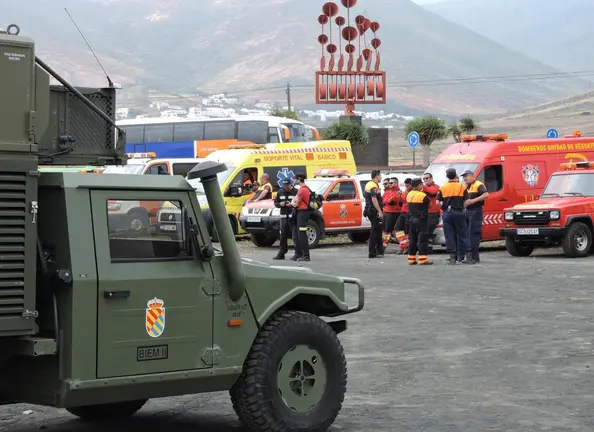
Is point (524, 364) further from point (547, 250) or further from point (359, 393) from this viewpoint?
point (547, 250)

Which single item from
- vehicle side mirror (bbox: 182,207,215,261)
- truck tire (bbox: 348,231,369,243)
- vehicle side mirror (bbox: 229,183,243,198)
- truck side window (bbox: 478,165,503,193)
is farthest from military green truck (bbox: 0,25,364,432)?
truck tire (bbox: 348,231,369,243)

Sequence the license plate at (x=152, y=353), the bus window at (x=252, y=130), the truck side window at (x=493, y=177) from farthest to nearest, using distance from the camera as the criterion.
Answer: the bus window at (x=252, y=130), the truck side window at (x=493, y=177), the license plate at (x=152, y=353)

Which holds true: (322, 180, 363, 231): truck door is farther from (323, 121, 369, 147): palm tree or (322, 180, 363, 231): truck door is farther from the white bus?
(323, 121, 369, 147): palm tree

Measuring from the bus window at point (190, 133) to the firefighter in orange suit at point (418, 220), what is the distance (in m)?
32.9

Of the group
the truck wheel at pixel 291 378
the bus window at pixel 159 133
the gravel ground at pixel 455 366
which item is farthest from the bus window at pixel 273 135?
the truck wheel at pixel 291 378

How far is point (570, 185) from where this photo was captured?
24.5 meters

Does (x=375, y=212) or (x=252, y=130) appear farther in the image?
(x=252, y=130)

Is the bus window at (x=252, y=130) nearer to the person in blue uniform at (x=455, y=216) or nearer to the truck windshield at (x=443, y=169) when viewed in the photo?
the truck windshield at (x=443, y=169)

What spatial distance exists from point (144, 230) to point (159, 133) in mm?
48040

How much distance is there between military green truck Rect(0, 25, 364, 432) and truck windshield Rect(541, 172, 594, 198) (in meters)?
16.9

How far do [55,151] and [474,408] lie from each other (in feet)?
12.7

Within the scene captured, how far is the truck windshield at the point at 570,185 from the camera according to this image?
79.7ft

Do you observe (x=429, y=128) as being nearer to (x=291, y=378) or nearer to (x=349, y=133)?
(x=349, y=133)

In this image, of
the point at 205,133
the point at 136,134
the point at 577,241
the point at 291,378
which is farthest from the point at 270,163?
the point at 136,134
